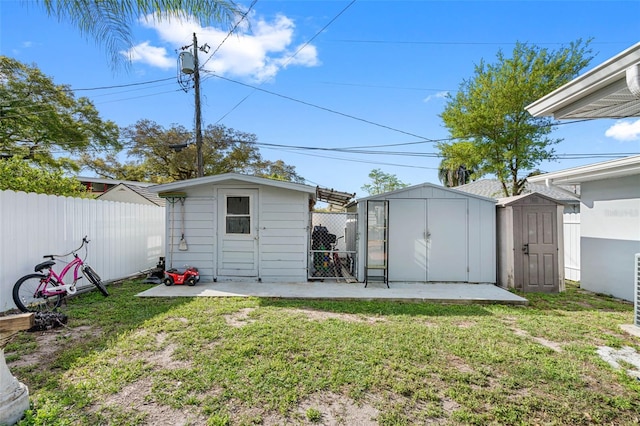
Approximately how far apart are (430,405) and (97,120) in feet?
70.3

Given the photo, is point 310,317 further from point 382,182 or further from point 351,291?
point 382,182

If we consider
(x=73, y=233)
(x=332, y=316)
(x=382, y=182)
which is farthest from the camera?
(x=382, y=182)

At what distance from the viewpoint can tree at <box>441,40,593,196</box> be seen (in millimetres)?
11797

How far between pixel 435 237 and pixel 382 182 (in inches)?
889

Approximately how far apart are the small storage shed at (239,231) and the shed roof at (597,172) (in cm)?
541

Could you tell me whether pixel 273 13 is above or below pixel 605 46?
below

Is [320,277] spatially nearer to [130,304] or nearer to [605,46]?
[130,304]

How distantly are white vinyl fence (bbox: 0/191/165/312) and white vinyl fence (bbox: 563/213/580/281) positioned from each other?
10.5 meters

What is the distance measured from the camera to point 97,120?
57.0ft

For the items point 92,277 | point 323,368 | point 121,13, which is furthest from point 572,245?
point 92,277

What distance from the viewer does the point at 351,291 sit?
5863mm

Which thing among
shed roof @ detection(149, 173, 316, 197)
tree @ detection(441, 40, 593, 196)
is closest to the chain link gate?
shed roof @ detection(149, 173, 316, 197)

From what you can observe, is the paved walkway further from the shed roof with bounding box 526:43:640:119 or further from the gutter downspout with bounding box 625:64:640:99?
the gutter downspout with bounding box 625:64:640:99

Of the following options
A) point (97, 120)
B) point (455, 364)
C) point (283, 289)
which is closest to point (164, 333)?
point (283, 289)
